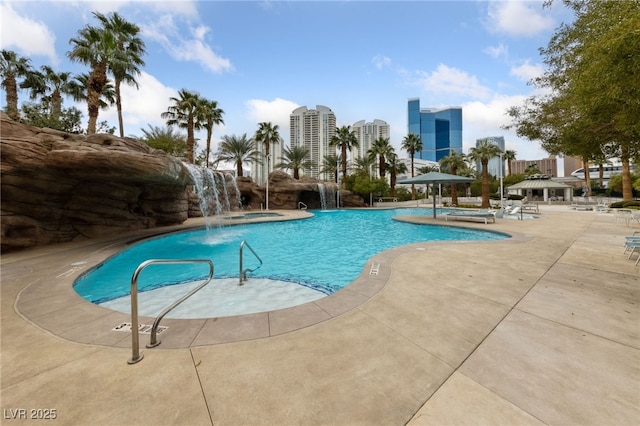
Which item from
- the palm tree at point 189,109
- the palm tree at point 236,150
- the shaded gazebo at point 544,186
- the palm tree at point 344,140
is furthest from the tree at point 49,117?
the shaded gazebo at point 544,186

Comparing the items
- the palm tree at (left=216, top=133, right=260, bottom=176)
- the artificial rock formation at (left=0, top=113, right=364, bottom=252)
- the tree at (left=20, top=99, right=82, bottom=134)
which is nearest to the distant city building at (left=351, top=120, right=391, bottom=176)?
the palm tree at (left=216, top=133, right=260, bottom=176)

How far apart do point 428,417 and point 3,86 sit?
3310cm

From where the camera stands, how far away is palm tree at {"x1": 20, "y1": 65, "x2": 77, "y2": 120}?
21073 millimetres

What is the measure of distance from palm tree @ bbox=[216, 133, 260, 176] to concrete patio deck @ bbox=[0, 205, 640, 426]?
91.1 ft

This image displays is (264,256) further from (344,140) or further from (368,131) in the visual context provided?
(368,131)

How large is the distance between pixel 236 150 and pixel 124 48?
13188 millimetres

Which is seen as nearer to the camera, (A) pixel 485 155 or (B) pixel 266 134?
(A) pixel 485 155

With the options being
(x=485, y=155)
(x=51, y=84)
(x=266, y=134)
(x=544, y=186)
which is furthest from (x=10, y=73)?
(x=544, y=186)

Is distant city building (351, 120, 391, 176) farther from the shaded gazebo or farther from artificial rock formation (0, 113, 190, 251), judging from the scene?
artificial rock formation (0, 113, 190, 251)

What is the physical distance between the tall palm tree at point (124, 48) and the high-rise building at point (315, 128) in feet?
145

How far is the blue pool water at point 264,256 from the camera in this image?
6.34 meters

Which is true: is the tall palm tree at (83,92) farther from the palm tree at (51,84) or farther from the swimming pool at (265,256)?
the swimming pool at (265,256)

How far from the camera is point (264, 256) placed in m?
8.98

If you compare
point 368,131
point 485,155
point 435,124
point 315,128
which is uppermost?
point 435,124
